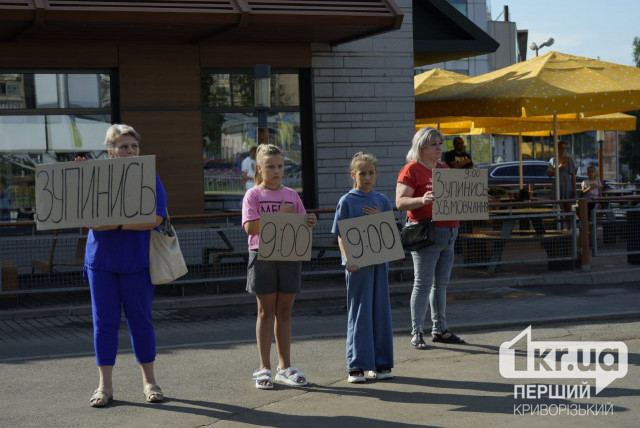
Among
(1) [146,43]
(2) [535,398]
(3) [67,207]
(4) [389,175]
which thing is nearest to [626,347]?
(2) [535,398]

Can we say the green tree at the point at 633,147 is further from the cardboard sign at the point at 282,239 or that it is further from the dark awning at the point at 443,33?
the cardboard sign at the point at 282,239

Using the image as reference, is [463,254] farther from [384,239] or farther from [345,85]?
[384,239]

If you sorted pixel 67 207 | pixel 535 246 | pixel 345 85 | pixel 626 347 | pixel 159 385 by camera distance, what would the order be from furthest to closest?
pixel 345 85 < pixel 535 246 < pixel 626 347 < pixel 159 385 < pixel 67 207

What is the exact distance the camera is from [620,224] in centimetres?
1351

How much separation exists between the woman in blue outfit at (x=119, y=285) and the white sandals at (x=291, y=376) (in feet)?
3.15

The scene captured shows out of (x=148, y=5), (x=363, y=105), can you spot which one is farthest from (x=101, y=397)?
(x=363, y=105)

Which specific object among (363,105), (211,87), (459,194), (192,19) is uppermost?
(192,19)

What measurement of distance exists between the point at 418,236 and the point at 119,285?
2800 millimetres

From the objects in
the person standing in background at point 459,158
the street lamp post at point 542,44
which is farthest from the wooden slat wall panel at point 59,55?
the street lamp post at point 542,44

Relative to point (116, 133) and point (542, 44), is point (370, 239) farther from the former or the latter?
point (542, 44)

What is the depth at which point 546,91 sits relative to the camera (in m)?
14.7

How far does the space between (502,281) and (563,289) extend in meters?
0.82

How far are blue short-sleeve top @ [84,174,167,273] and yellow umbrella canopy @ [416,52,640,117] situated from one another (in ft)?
30.5

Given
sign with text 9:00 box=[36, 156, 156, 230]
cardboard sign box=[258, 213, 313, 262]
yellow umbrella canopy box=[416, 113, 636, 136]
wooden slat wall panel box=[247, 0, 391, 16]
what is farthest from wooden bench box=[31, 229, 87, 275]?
yellow umbrella canopy box=[416, 113, 636, 136]
